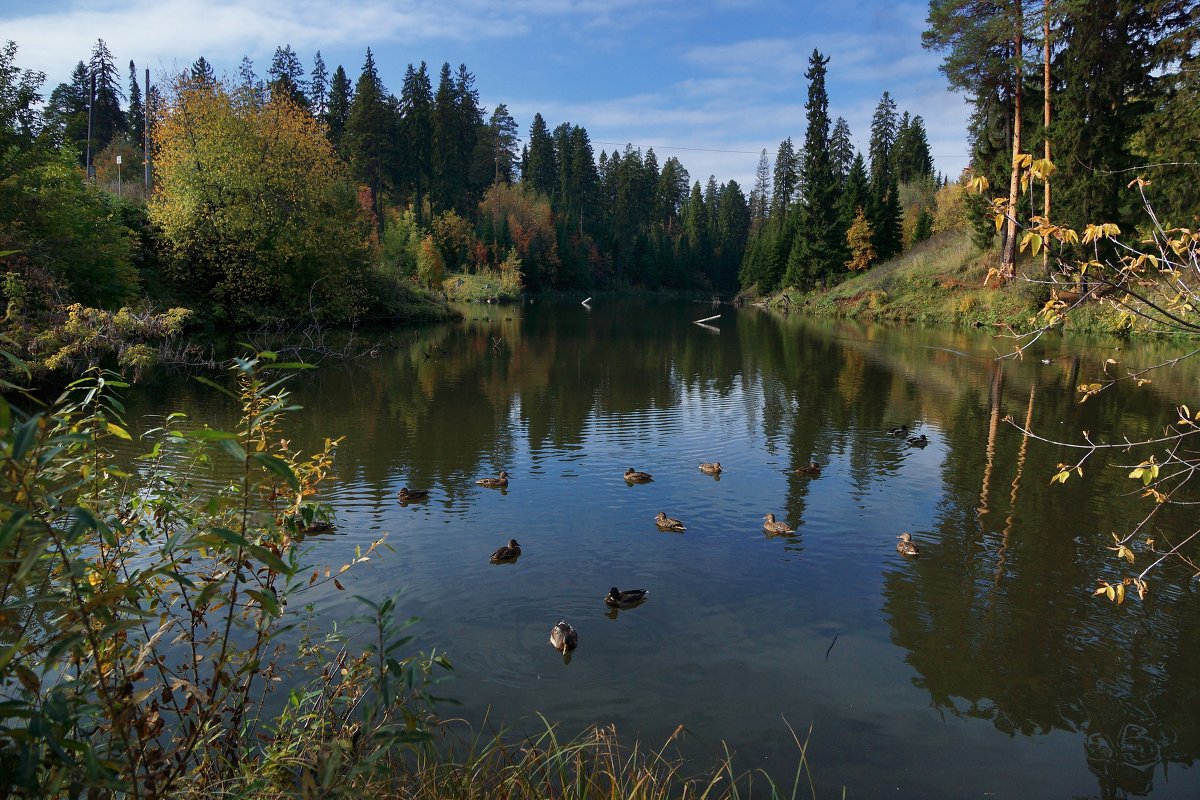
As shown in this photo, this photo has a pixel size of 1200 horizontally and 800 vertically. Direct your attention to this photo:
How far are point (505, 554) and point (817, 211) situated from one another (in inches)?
2253

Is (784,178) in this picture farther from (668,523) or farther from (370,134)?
(668,523)

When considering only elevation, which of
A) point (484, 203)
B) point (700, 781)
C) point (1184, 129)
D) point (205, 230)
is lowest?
point (700, 781)

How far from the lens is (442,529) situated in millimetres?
9805

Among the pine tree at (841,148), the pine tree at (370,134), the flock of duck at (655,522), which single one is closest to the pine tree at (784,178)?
the pine tree at (841,148)

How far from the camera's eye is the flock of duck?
6.89 m

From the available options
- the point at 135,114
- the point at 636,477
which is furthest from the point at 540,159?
the point at 636,477

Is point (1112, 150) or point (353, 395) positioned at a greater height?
point (1112, 150)

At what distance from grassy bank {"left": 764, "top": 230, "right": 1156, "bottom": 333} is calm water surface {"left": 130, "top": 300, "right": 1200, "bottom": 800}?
1830cm

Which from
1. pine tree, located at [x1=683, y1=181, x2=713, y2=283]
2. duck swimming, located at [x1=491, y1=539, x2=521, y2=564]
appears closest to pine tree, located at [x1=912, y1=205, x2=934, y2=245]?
pine tree, located at [x1=683, y1=181, x2=713, y2=283]

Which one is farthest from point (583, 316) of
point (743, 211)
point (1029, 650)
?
point (743, 211)

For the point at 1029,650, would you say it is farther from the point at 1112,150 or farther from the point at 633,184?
the point at 633,184

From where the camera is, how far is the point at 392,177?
7256cm

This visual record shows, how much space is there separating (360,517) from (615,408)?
9.45 metres

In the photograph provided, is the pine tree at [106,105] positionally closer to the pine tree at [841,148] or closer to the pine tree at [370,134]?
the pine tree at [370,134]
